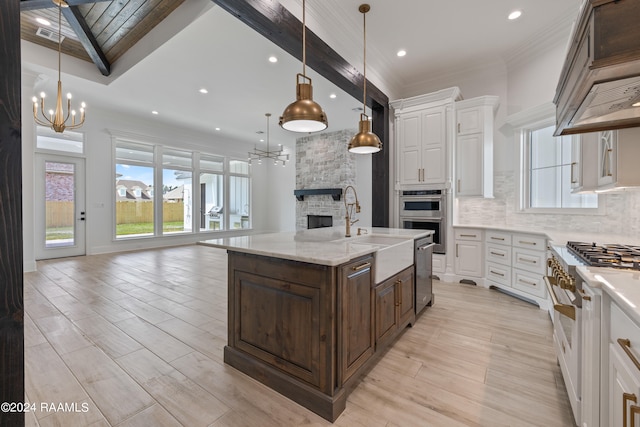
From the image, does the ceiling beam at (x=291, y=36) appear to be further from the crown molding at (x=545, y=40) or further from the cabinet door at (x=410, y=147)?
the crown molding at (x=545, y=40)

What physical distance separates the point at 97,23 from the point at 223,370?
512 centimetres

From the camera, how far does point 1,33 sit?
0.80 meters

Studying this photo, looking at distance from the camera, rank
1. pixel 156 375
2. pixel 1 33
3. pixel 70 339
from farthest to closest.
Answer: pixel 70 339, pixel 156 375, pixel 1 33

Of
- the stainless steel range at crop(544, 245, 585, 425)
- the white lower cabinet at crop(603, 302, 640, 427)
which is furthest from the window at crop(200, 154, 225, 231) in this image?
the white lower cabinet at crop(603, 302, 640, 427)

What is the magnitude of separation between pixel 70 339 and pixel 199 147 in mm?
7061

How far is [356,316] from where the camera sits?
1.78 m

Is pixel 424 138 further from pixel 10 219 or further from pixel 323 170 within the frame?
pixel 10 219

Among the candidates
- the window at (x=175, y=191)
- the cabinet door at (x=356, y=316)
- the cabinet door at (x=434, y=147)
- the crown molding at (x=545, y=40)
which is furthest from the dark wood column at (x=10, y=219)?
the window at (x=175, y=191)

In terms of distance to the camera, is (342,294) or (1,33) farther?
(342,294)

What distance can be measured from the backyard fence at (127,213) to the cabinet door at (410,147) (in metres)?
6.79

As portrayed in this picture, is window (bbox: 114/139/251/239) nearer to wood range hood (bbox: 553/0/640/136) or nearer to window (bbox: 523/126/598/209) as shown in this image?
window (bbox: 523/126/598/209)

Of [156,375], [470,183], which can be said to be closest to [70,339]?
[156,375]

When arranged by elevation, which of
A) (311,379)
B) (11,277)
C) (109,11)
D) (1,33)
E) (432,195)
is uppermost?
(109,11)

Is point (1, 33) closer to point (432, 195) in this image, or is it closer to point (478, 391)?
point (478, 391)
